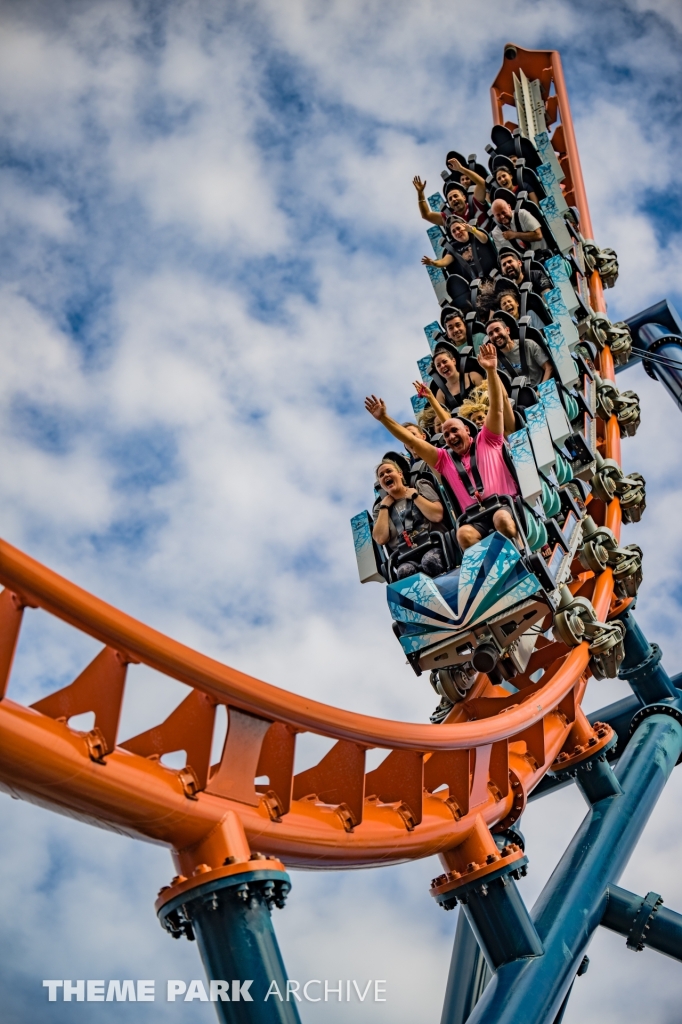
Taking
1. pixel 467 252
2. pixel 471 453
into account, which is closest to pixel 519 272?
pixel 467 252

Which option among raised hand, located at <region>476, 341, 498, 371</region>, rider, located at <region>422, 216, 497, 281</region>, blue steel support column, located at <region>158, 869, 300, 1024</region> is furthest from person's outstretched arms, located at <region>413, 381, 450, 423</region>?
blue steel support column, located at <region>158, 869, 300, 1024</region>

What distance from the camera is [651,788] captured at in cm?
618

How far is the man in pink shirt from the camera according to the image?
545 centimetres

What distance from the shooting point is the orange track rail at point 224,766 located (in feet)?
A: 9.82

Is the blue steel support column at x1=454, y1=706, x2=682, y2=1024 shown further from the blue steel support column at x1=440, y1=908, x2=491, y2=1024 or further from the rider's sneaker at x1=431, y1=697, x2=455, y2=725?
the rider's sneaker at x1=431, y1=697, x2=455, y2=725

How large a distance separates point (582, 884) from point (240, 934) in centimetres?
255

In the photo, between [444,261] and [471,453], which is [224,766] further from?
[444,261]

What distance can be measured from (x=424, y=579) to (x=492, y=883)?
1.26 meters

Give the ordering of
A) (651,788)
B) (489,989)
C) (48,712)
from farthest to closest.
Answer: (651,788), (489,989), (48,712)

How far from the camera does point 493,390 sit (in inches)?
214

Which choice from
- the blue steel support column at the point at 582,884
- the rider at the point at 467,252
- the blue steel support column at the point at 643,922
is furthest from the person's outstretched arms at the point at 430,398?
the rider at the point at 467,252

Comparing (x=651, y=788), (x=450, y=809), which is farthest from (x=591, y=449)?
(x=450, y=809)

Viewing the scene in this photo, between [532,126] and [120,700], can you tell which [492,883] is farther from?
[532,126]

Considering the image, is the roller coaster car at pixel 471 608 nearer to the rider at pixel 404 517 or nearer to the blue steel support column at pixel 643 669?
the rider at pixel 404 517
